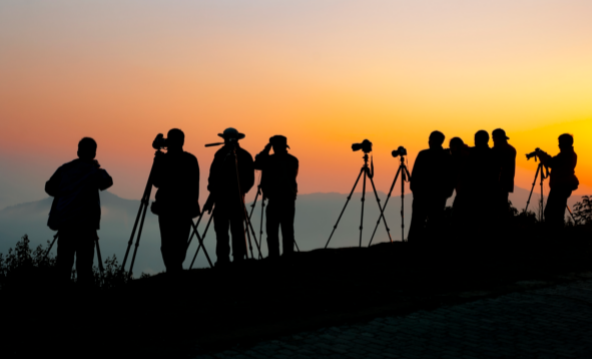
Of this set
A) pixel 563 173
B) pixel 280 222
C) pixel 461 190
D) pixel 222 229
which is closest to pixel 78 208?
pixel 222 229

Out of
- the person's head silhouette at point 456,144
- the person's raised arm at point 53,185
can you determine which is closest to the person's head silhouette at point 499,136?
the person's head silhouette at point 456,144

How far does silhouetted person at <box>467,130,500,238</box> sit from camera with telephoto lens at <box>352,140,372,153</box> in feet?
6.28

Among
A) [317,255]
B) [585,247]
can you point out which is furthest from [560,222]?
[317,255]

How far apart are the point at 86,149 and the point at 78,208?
0.73m

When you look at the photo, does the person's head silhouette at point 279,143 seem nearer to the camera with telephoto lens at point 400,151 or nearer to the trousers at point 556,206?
the camera with telephoto lens at point 400,151

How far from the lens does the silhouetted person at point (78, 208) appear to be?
305 inches

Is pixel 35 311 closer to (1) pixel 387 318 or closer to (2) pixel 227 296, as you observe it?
(2) pixel 227 296

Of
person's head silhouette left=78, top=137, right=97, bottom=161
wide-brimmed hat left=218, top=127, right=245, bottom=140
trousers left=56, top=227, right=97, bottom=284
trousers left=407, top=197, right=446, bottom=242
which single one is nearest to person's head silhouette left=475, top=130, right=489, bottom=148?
trousers left=407, top=197, right=446, bottom=242

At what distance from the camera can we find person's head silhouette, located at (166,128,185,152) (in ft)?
28.1

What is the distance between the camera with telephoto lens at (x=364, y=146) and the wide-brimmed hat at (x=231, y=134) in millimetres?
3097

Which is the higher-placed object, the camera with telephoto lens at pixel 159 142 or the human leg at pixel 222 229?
the camera with telephoto lens at pixel 159 142

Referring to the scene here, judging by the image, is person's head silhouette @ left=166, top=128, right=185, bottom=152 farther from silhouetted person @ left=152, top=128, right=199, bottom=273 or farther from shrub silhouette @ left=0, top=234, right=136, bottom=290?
shrub silhouette @ left=0, top=234, right=136, bottom=290

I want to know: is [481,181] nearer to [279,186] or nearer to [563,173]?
[563,173]

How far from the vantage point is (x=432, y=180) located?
450 inches
